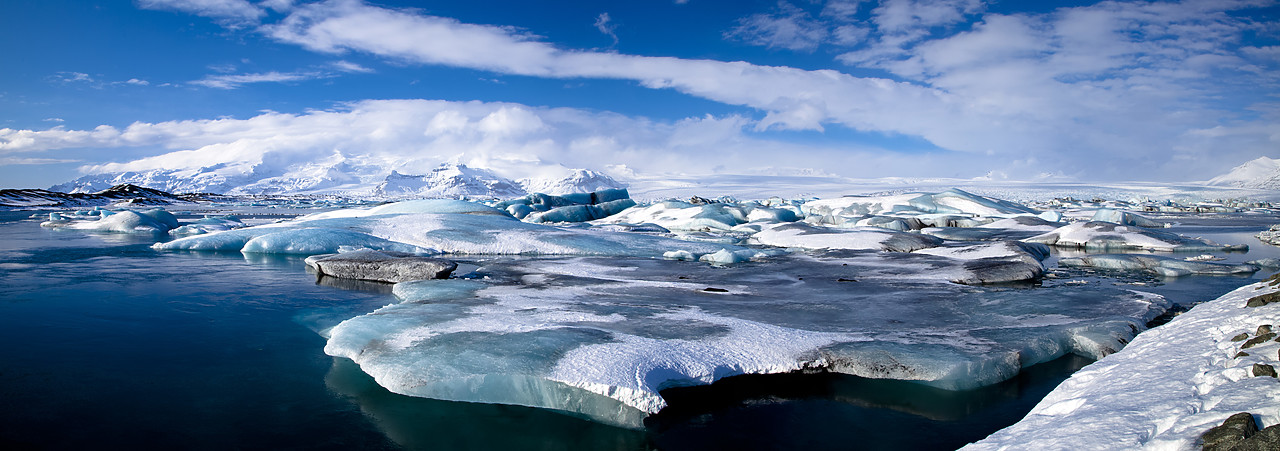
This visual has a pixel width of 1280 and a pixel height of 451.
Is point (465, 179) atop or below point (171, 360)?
atop

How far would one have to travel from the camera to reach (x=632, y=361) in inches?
140

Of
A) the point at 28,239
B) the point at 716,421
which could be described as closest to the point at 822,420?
the point at 716,421

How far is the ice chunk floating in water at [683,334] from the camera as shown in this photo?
3.40 meters

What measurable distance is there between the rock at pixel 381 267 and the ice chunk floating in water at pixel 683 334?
2.75 ft

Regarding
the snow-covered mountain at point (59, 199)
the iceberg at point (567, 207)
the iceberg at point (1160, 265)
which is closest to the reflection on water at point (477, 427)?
the iceberg at point (1160, 265)

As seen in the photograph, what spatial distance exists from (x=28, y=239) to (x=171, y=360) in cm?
1336

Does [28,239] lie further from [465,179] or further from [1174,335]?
[465,179]

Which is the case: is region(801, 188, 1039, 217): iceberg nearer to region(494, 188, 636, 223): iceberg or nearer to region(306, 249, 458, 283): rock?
region(494, 188, 636, 223): iceberg

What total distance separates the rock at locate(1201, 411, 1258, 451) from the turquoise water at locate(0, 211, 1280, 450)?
107cm

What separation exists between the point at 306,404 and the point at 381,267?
4.70 meters

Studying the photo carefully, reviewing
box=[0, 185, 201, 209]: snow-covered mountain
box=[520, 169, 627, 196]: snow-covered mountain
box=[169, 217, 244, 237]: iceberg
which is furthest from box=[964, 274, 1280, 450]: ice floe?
box=[520, 169, 627, 196]: snow-covered mountain

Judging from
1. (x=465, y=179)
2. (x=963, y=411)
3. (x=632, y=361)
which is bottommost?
(x=963, y=411)

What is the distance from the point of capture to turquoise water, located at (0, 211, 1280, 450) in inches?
117

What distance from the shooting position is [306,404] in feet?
11.0
